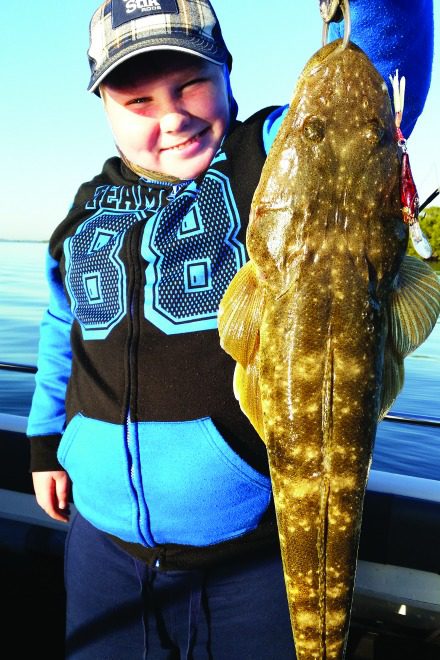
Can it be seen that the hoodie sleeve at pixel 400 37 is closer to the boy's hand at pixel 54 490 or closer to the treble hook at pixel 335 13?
the treble hook at pixel 335 13

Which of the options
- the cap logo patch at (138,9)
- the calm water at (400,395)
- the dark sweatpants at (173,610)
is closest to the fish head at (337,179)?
the cap logo patch at (138,9)

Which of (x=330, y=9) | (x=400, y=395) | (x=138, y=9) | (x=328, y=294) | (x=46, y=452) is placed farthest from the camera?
(x=400, y=395)

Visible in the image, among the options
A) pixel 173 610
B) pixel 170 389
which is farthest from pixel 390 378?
pixel 173 610

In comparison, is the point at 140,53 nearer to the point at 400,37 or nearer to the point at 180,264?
the point at 180,264

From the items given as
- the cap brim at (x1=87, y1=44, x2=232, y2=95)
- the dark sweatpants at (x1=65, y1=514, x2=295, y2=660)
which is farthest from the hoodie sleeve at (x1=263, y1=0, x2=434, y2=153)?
the dark sweatpants at (x1=65, y1=514, x2=295, y2=660)

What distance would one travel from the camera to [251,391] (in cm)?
173

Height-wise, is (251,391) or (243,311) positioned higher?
(243,311)

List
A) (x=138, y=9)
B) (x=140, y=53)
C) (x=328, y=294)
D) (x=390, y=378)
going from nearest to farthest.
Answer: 1. (x=328, y=294)
2. (x=390, y=378)
3. (x=140, y=53)
4. (x=138, y=9)

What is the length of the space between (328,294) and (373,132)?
1.58 feet

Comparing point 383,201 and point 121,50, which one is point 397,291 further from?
point 121,50

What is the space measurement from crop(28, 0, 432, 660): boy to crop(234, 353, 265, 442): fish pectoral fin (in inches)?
15.5

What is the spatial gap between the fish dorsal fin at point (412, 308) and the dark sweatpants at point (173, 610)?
114 cm

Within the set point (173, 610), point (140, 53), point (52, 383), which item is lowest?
point (173, 610)

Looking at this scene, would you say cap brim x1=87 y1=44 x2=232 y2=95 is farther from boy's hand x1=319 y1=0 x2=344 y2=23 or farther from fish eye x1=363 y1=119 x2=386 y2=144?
fish eye x1=363 y1=119 x2=386 y2=144
